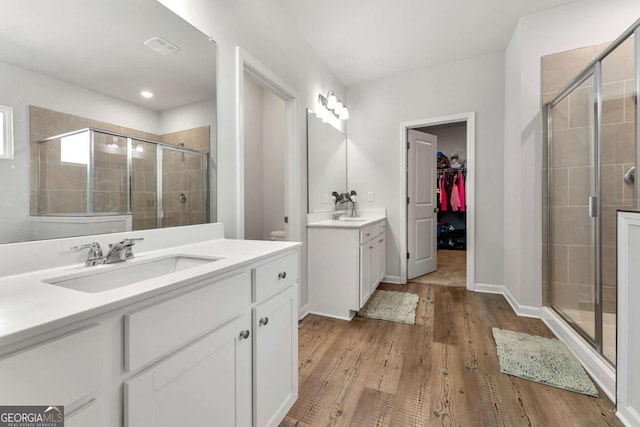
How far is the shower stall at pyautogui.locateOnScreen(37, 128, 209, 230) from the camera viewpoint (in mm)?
974

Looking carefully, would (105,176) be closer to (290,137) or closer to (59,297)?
(59,297)

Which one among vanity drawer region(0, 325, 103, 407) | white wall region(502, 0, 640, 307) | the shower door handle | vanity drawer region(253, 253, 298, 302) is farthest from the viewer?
white wall region(502, 0, 640, 307)

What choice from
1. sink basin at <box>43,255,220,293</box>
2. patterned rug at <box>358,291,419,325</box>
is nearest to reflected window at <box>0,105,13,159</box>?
sink basin at <box>43,255,220,293</box>

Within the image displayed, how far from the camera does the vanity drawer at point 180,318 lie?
642mm

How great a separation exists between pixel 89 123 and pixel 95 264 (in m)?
0.54

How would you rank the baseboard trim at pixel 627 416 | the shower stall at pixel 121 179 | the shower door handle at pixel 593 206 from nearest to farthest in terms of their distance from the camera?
the shower stall at pixel 121 179 → the baseboard trim at pixel 627 416 → the shower door handle at pixel 593 206

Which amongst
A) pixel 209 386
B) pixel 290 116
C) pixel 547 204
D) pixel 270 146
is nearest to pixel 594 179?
pixel 547 204

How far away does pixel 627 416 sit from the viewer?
4.14 ft

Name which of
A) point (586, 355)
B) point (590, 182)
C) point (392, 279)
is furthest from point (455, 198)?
point (586, 355)

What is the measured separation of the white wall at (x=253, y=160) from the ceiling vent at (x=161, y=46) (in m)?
2.21

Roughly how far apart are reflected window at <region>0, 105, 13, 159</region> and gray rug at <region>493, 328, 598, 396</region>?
8.22ft

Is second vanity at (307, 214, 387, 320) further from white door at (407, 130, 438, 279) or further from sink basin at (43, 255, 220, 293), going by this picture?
sink basin at (43, 255, 220, 293)

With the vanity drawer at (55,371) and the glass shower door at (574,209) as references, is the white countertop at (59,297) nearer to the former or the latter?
the vanity drawer at (55,371)

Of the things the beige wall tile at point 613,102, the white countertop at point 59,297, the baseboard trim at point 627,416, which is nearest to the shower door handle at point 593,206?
the beige wall tile at point 613,102
